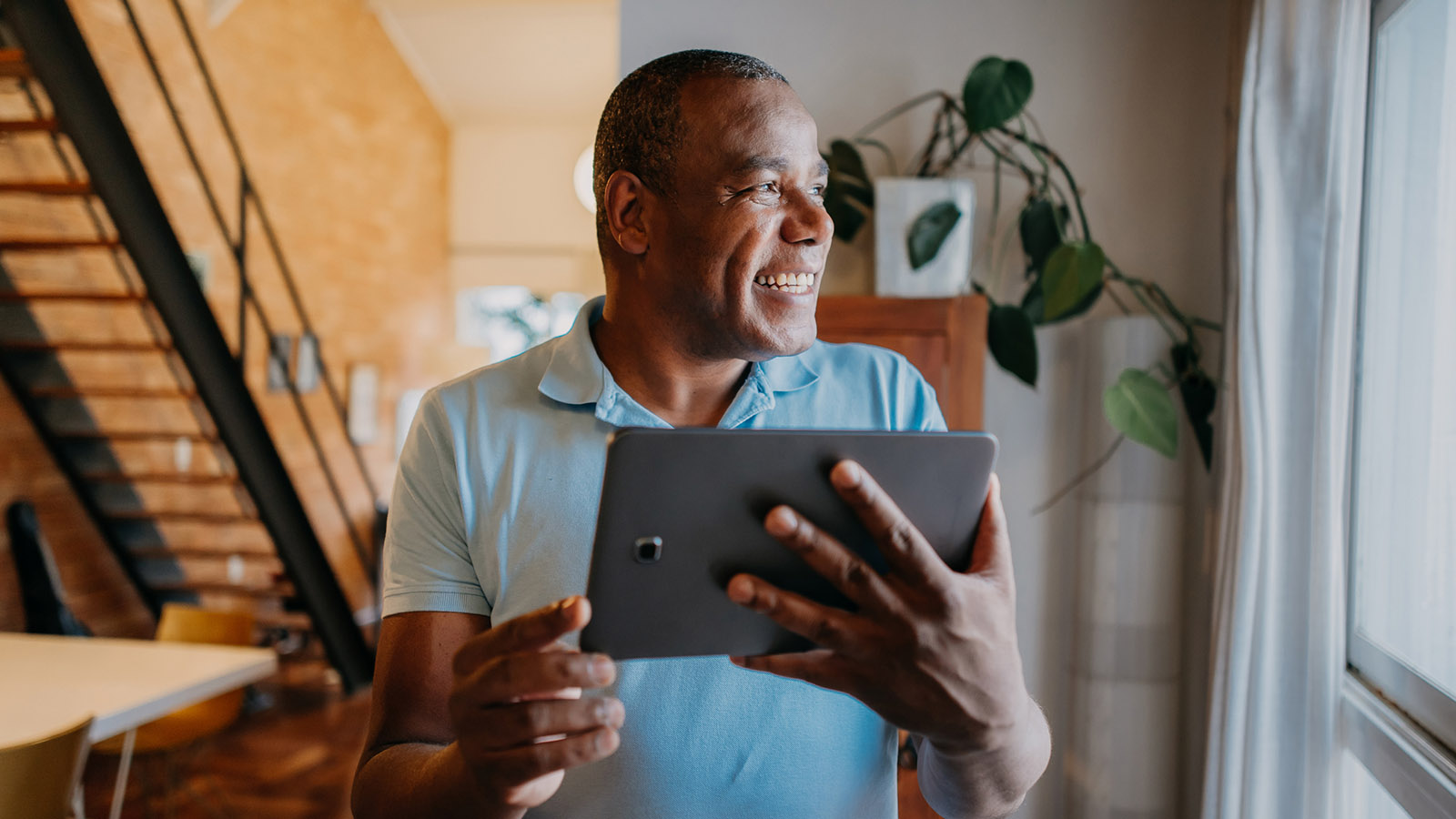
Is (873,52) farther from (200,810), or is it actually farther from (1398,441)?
(200,810)

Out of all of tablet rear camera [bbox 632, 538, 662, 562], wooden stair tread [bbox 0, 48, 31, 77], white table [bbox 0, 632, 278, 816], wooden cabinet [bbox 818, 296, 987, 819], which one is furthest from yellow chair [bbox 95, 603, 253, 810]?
tablet rear camera [bbox 632, 538, 662, 562]

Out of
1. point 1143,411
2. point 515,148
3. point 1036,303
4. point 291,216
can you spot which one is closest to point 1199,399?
point 1143,411

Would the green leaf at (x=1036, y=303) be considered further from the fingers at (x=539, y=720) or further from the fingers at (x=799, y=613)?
the fingers at (x=539, y=720)

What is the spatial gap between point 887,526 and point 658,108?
673mm

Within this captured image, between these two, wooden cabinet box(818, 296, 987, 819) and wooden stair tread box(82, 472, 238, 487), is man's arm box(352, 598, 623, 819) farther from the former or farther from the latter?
wooden stair tread box(82, 472, 238, 487)

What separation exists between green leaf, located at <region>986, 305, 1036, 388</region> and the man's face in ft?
3.51

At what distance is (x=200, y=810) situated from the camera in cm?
332

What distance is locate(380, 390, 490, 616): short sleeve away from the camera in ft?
3.52

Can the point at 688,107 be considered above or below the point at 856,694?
above

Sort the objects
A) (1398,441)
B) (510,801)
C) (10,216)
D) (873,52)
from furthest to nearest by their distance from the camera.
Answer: (10,216)
(873,52)
(1398,441)
(510,801)

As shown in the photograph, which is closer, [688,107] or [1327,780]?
[688,107]

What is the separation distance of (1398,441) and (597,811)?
147cm

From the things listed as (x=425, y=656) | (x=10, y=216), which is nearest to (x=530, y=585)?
(x=425, y=656)

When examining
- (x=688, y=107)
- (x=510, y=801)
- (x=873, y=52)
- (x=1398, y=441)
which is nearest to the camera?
(x=510, y=801)
